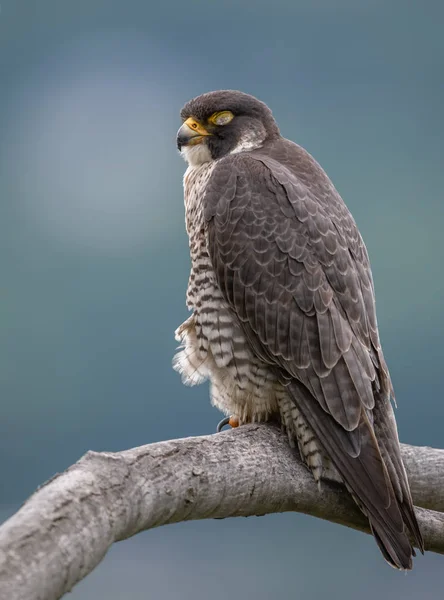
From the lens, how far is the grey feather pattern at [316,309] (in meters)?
3.29

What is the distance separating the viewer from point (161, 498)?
2.64 m

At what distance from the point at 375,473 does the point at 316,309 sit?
2.28 feet

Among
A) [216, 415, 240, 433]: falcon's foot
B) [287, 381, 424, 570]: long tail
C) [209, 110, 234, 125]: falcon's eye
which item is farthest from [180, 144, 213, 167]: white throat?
[287, 381, 424, 570]: long tail

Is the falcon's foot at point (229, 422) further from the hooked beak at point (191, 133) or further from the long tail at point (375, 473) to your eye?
the hooked beak at point (191, 133)

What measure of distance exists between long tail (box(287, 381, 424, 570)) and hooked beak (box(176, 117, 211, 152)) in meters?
1.42

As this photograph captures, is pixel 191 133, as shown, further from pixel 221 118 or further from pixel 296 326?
pixel 296 326

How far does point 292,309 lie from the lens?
11.7 ft

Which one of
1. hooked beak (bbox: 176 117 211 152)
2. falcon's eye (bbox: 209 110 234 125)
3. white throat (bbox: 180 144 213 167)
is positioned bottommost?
white throat (bbox: 180 144 213 167)

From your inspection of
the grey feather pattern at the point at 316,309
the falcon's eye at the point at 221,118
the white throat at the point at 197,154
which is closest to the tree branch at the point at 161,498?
the grey feather pattern at the point at 316,309

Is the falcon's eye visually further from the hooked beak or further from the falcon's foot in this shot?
the falcon's foot

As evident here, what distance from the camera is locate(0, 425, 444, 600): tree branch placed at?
208 centimetres

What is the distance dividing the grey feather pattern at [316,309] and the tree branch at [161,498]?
20cm

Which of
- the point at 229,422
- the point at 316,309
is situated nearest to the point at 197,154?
the point at 316,309

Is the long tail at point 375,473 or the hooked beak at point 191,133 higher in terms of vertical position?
the hooked beak at point 191,133
